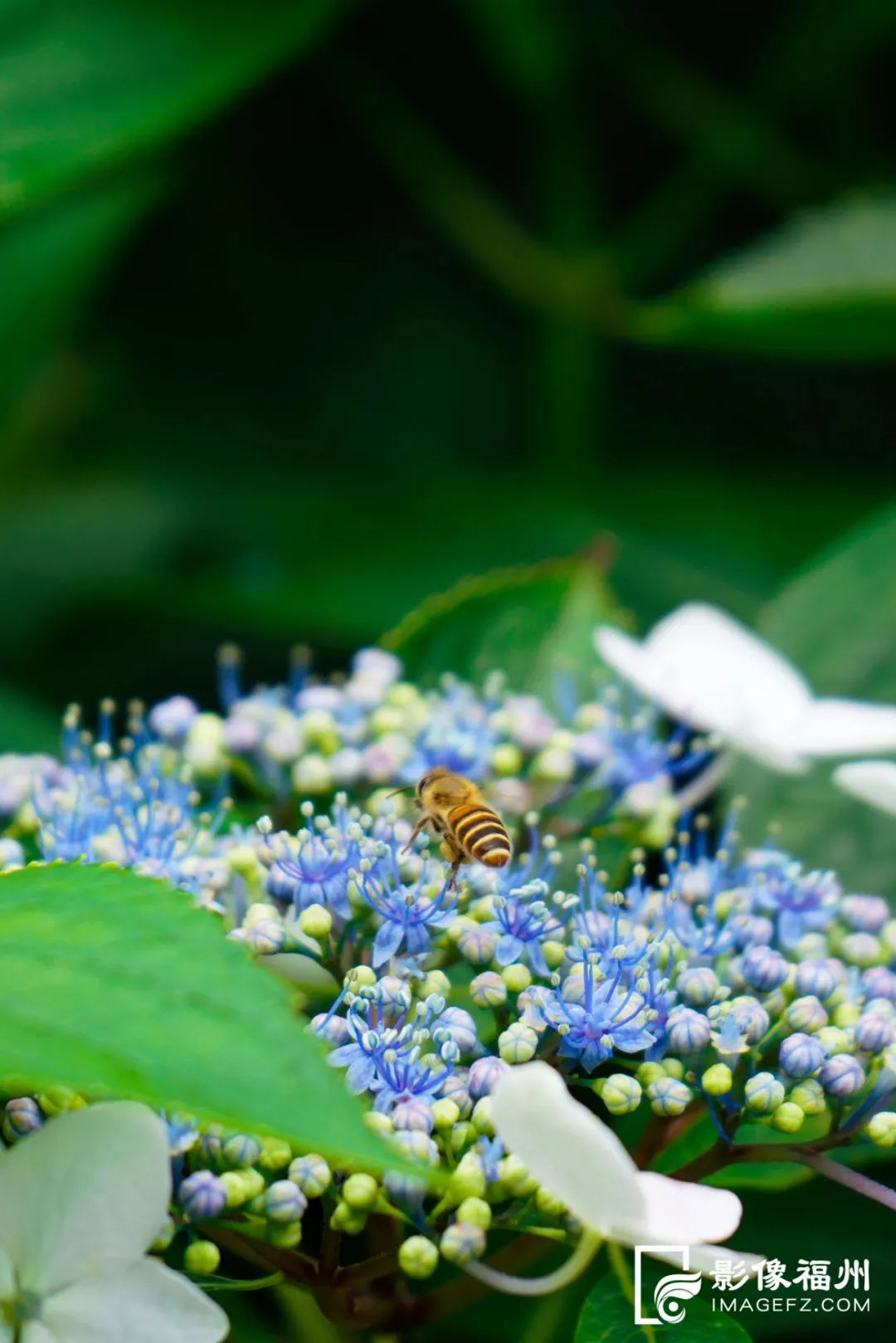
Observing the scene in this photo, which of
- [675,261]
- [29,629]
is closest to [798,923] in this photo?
[29,629]


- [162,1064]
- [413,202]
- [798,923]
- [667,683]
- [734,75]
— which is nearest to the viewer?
[162,1064]

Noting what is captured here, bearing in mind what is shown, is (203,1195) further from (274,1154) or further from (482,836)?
(482,836)

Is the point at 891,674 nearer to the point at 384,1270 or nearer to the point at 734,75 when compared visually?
the point at 384,1270

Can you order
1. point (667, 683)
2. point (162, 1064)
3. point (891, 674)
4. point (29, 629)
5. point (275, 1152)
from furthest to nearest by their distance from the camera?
point (29, 629)
point (891, 674)
point (667, 683)
point (275, 1152)
point (162, 1064)

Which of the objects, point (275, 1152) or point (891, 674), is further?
point (891, 674)

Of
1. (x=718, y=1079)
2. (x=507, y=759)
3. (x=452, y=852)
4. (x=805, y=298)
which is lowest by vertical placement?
(x=718, y=1079)

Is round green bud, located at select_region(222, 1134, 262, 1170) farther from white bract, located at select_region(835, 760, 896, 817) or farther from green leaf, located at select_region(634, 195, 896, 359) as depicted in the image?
green leaf, located at select_region(634, 195, 896, 359)

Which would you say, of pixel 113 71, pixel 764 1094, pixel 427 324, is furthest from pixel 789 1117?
pixel 427 324
